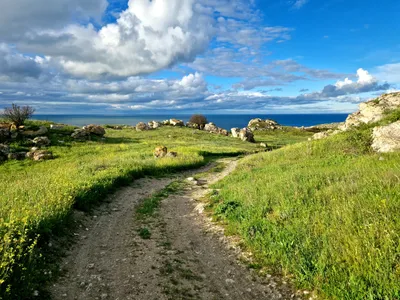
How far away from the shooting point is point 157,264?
Answer: 29.0 feet

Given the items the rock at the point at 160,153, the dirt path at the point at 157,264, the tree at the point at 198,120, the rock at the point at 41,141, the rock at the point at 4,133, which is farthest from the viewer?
the tree at the point at 198,120

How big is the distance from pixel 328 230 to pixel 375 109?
30.5 m

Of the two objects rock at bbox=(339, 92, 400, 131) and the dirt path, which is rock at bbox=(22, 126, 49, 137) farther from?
rock at bbox=(339, 92, 400, 131)

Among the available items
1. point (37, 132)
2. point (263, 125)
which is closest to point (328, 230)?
point (37, 132)

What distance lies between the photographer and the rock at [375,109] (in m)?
32.4

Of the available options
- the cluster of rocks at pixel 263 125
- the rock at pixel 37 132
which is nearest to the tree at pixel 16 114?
the rock at pixel 37 132

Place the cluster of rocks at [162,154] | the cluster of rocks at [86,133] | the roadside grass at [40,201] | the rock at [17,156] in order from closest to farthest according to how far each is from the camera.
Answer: the roadside grass at [40,201]
the cluster of rocks at [162,154]
the rock at [17,156]
the cluster of rocks at [86,133]

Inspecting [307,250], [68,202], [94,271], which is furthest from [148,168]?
[307,250]

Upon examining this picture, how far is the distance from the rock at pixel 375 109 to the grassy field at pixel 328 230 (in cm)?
2228

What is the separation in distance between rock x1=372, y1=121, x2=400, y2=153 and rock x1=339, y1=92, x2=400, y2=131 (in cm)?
775

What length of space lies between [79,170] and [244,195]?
15.4 meters

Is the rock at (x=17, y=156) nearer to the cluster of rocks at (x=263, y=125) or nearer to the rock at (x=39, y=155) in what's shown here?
the rock at (x=39, y=155)

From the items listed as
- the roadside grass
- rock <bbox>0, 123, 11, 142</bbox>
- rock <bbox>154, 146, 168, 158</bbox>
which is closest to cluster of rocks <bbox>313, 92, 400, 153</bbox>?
the roadside grass

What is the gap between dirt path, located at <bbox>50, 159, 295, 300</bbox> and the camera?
7301 millimetres
